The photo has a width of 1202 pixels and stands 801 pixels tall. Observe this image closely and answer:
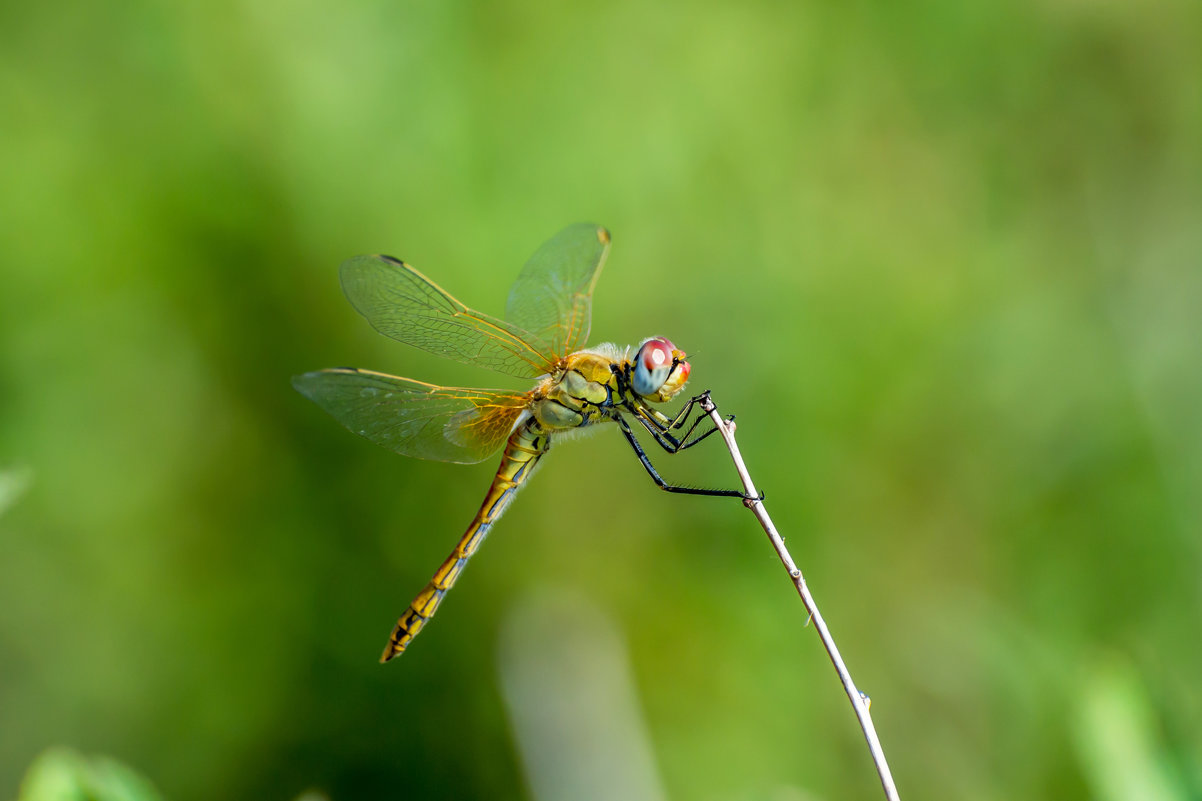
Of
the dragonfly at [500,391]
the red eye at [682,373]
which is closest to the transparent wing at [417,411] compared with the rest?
the dragonfly at [500,391]

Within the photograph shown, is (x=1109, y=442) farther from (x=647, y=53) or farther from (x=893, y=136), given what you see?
(x=647, y=53)

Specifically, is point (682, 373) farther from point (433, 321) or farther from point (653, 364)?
point (433, 321)

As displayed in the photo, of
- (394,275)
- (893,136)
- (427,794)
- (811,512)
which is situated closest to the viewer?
(394,275)

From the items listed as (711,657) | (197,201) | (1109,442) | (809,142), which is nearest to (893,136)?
(809,142)

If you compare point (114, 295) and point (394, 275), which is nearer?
point (394, 275)

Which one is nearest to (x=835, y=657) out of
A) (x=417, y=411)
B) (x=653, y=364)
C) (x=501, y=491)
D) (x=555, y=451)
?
(x=653, y=364)

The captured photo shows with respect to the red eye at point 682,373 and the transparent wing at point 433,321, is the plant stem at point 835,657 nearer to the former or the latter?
the red eye at point 682,373

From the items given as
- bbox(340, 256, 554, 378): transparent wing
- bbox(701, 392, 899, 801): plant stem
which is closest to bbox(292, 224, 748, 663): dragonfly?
bbox(340, 256, 554, 378): transparent wing

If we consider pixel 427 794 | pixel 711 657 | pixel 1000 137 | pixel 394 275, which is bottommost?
pixel 427 794
